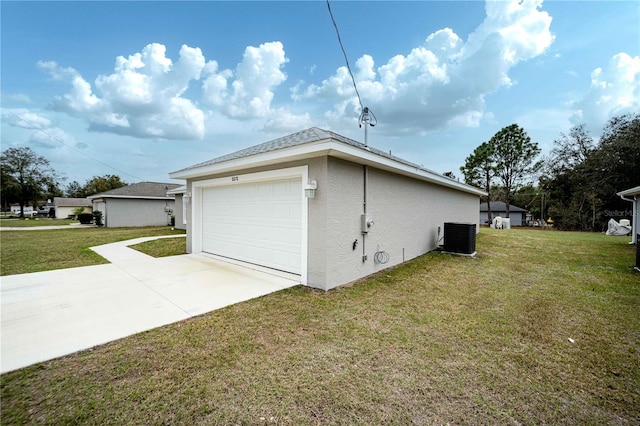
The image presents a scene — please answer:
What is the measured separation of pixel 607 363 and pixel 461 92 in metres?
10.9

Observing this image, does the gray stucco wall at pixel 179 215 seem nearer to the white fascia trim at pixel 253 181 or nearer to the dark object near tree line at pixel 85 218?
the white fascia trim at pixel 253 181

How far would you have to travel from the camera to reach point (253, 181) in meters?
6.21

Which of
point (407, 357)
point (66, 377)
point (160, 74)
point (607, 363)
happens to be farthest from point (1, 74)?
point (607, 363)

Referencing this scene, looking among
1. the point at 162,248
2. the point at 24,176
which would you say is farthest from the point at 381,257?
the point at 24,176

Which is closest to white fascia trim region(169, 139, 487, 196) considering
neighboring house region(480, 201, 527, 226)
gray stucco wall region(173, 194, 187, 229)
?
gray stucco wall region(173, 194, 187, 229)

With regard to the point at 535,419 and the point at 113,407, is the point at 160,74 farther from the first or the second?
the point at 535,419

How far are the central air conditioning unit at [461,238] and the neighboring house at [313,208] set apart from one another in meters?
0.66

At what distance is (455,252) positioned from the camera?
8.37 meters

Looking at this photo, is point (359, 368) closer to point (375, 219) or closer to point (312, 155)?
point (312, 155)

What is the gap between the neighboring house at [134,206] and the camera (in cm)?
1877

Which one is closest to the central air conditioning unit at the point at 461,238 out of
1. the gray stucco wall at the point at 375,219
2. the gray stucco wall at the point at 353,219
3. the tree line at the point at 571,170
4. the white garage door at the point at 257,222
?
the gray stucco wall at the point at 375,219

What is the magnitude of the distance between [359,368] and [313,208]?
2.85 meters

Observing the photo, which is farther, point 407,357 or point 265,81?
point 265,81

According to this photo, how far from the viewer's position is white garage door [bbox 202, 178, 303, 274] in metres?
5.41
